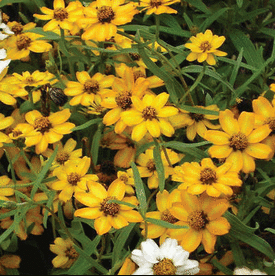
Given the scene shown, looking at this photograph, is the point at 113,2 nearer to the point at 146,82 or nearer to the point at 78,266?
the point at 146,82

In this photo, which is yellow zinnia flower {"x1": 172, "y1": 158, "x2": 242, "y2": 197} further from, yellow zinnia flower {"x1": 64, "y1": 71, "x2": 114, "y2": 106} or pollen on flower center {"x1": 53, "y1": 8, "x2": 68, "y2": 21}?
pollen on flower center {"x1": 53, "y1": 8, "x2": 68, "y2": 21}

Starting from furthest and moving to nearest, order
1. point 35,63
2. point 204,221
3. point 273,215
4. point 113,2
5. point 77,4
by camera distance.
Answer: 1. point 35,63
2. point 77,4
3. point 113,2
4. point 273,215
5. point 204,221

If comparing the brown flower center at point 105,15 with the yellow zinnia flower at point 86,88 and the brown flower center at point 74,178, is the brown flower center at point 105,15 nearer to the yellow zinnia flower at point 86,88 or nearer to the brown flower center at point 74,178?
the yellow zinnia flower at point 86,88

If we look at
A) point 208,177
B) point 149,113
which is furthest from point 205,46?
point 208,177

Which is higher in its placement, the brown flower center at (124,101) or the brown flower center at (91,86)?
the brown flower center at (124,101)

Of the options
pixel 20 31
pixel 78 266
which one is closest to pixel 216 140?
pixel 78 266

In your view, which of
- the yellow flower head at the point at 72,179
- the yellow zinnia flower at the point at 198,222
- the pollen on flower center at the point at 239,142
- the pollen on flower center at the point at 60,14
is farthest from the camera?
the pollen on flower center at the point at 60,14

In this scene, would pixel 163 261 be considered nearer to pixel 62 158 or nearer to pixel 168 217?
pixel 168 217

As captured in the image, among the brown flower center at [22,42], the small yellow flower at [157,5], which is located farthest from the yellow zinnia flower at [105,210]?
the brown flower center at [22,42]
